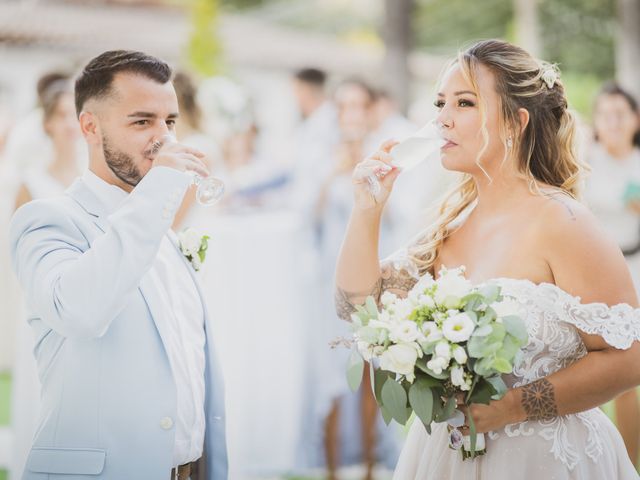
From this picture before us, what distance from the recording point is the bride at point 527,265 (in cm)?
262

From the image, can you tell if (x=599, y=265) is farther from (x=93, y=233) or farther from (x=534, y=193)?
(x=93, y=233)

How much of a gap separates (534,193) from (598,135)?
143 inches

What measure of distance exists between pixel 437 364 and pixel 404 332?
134 mm

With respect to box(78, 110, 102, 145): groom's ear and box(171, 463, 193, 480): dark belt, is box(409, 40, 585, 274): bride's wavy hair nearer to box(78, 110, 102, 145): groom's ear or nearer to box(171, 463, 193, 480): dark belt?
box(78, 110, 102, 145): groom's ear

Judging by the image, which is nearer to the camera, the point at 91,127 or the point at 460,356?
the point at 460,356

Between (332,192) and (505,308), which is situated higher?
(332,192)

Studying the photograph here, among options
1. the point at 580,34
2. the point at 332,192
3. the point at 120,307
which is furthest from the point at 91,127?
the point at 580,34

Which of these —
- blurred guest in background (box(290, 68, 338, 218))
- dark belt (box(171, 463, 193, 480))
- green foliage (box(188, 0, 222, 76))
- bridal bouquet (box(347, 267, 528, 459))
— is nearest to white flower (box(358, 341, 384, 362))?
bridal bouquet (box(347, 267, 528, 459))

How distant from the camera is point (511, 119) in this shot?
284 cm

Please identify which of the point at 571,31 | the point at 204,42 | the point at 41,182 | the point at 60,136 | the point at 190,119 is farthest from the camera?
the point at 571,31

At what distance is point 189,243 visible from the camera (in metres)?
2.91

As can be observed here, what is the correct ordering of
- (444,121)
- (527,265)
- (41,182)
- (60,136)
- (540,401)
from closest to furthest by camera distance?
1. (540,401)
2. (527,265)
3. (444,121)
4. (41,182)
5. (60,136)

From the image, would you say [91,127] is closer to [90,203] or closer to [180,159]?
[90,203]

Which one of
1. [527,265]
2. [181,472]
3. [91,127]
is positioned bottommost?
[181,472]
